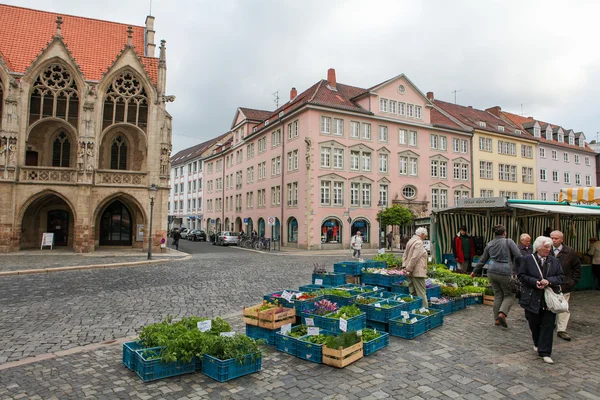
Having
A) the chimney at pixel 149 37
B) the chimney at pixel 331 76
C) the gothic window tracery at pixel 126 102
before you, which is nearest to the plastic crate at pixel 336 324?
the gothic window tracery at pixel 126 102

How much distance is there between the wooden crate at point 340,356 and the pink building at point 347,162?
2876 centimetres

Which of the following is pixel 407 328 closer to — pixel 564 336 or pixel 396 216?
pixel 564 336

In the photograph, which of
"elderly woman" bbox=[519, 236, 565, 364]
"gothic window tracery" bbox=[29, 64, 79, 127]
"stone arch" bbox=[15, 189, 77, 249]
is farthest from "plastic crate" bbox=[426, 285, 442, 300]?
"gothic window tracery" bbox=[29, 64, 79, 127]

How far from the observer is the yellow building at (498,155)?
45.9 meters

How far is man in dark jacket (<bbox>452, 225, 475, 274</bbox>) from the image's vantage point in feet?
45.9

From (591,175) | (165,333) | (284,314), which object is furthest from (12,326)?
(591,175)

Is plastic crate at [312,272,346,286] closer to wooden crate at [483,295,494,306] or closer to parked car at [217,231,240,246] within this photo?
wooden crate at [483,295,494,306]

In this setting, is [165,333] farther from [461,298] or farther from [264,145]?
[264,145]

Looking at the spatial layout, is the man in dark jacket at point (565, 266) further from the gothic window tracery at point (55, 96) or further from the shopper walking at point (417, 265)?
the gothic window tracery at point (55, 96)

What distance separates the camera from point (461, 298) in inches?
375

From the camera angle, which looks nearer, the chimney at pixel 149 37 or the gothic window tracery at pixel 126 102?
the gothic window tracery at pixel 126 102

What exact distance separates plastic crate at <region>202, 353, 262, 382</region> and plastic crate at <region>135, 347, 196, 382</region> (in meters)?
0.25

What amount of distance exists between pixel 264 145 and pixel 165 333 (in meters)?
39.7

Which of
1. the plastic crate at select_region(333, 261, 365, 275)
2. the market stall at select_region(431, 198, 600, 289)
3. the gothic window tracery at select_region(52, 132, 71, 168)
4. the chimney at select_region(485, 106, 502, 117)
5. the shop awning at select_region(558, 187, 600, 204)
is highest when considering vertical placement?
the chimney at select_region(485, 106, 502, 117)
